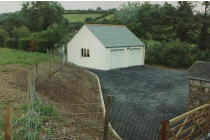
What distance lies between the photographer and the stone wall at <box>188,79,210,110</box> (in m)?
10.7

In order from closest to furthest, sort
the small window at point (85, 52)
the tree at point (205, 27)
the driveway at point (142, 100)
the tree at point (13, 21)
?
the driveway at point (142, 100) → the small window at point (85, 52) → the tree at point (205, 27) → the tree at point (13, 21)

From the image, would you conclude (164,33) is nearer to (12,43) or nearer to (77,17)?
(12,43)

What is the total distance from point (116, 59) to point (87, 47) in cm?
367

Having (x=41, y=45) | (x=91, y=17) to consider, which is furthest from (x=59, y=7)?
(x=41, y=45)

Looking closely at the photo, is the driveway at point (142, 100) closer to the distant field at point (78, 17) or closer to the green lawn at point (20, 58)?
the green lawn at point (20, 58)

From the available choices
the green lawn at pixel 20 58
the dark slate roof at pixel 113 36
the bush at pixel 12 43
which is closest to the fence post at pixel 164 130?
the green lawn at pixel 20 58

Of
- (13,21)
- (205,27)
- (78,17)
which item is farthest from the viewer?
(78,17)

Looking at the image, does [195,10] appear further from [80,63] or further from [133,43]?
[80,63]

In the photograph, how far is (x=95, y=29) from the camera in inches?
1098

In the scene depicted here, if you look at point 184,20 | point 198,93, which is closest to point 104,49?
point 198,93

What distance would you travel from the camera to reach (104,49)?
24.9m

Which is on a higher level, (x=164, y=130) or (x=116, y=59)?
(x=164, y=130)

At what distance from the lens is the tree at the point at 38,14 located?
205 feet

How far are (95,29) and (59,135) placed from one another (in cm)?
2196
